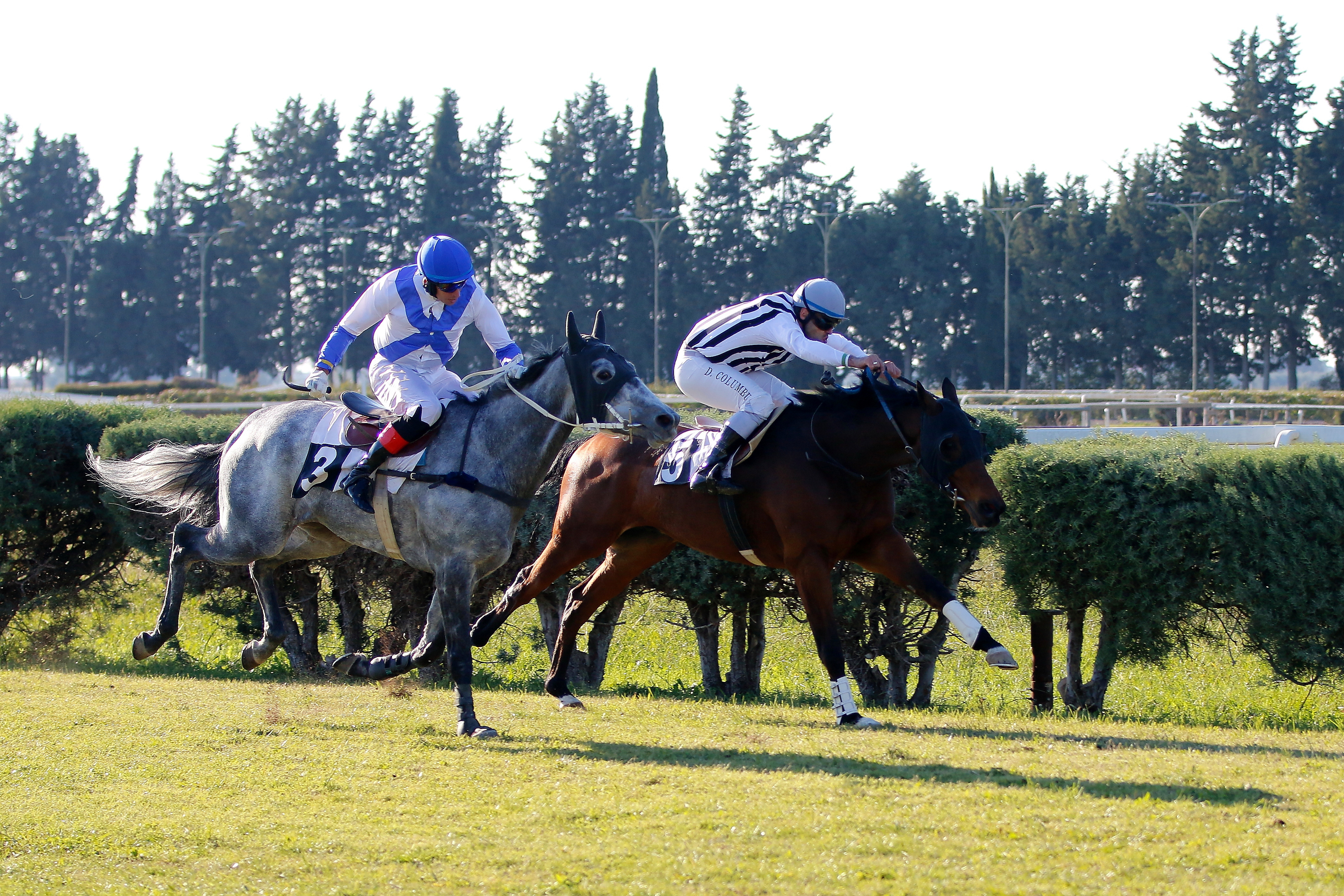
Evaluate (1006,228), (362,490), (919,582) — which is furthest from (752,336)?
(1006,228)

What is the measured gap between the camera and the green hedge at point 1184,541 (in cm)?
798

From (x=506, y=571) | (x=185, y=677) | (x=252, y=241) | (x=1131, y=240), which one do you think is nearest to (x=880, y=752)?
(x=506, y=571)

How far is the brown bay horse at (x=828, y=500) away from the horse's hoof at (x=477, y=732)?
108 centimetres

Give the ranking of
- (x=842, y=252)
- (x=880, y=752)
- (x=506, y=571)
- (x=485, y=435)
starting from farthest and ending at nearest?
(x=842, y=252) → (x=506, y=571) → (x=485, y=435) → (x=880, y=752)

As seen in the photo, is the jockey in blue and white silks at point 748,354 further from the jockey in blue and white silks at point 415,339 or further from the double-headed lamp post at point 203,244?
the double-headed lamp post at point 203,244

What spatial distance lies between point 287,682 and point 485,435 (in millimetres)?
3616

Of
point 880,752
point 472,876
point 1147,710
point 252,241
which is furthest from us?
point 252,241

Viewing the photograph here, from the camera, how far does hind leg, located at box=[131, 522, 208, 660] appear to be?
843 cm

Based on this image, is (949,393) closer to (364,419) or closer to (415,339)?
(415,339)

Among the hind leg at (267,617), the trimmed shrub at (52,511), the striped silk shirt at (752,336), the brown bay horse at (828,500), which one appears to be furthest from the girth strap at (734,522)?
the trimmed shrub at (52,511)

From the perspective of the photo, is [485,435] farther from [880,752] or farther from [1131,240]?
[1131,240]

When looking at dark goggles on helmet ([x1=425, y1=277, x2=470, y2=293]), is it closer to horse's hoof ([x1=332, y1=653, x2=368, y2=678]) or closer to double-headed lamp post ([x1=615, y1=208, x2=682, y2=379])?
horse's hoof ([x1=332, y1=653, x2=368, y2=678])

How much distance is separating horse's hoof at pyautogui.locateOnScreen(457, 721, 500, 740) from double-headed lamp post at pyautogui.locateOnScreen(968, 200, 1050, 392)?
43555mm

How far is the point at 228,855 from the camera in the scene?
16.3 ft
